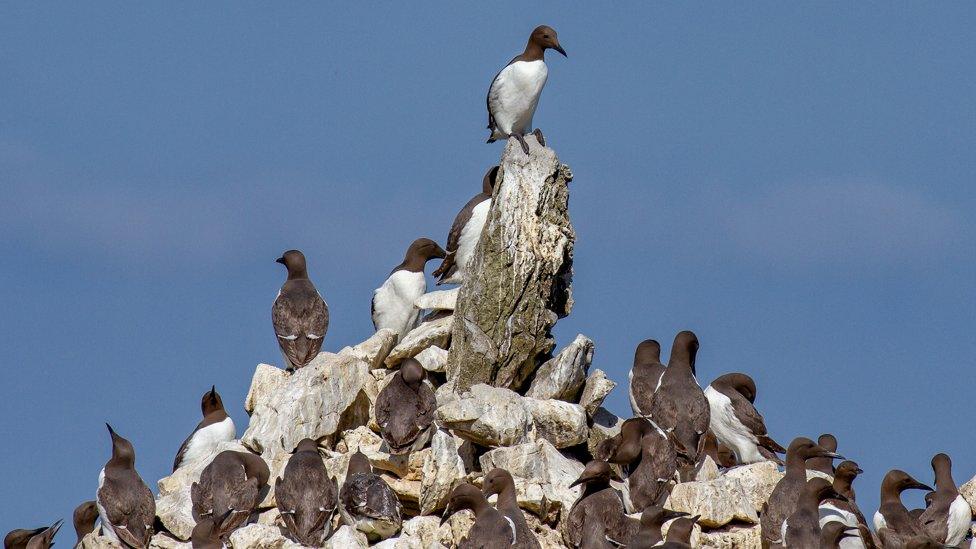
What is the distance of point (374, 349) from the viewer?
75.7ft

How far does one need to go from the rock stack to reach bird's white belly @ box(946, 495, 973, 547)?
2.13 feet

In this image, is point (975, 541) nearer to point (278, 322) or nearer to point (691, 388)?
point (691, 388)

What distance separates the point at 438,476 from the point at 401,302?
5328 mm

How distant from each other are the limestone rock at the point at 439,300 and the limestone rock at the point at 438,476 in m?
3.74

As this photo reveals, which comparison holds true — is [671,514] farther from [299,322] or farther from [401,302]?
[401,302]

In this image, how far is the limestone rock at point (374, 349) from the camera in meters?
23.0

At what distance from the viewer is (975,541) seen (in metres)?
21.8

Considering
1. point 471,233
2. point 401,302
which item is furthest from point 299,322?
point 471,233

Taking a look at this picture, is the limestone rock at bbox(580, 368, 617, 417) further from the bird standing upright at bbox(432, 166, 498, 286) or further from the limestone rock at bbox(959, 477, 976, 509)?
the limestone rock at bbox(959, 477, 976, 509)

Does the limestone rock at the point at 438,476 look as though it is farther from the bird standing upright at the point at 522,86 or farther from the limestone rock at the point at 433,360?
the bird standing upright at the point at 522,86

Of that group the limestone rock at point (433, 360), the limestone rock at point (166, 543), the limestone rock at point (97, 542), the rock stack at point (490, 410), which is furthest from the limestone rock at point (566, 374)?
the limestone rock at point (97, 542)

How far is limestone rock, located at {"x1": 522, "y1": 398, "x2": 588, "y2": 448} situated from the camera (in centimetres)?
2131

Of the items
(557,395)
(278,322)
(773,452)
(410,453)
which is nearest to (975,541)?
(773,452)

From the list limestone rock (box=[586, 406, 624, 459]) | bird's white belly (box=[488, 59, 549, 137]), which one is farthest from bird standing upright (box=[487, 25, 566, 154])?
limestone rock (box=[586, 406, 624, 459])
